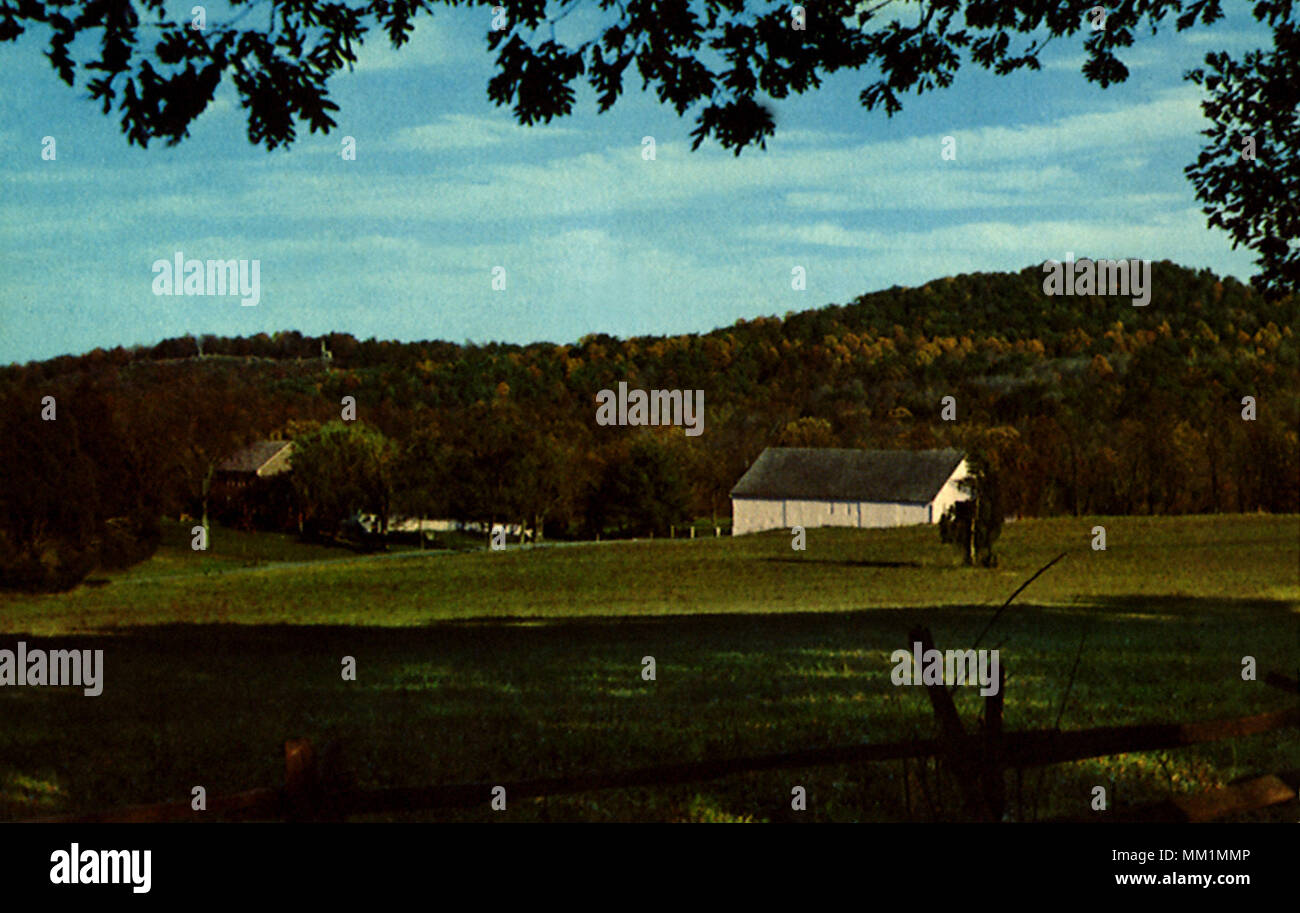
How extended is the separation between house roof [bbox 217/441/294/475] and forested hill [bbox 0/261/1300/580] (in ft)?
8.20

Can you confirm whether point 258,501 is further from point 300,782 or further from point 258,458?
point 300,782

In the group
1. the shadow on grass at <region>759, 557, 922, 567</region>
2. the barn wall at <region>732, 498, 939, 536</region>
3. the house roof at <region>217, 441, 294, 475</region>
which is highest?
the house roof at <region>217, 441, 294, 475</region>

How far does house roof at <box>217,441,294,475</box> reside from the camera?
415 ft

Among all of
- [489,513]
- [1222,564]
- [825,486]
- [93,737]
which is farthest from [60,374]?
[93,737]

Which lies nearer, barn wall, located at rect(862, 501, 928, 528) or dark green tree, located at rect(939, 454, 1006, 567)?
dark green tree, located at rect(939, 454, 1006, 567)

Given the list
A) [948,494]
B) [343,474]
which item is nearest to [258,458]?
[343,474]

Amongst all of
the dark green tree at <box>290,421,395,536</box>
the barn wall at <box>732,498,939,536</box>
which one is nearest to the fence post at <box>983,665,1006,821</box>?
the dark green tree at <box>290,421,395,536</box>

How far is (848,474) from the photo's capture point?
373ft

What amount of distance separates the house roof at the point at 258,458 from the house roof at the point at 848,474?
4735cm

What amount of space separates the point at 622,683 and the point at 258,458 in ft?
389

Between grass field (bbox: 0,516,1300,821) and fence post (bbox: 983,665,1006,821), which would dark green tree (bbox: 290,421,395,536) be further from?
fence post (bbox: 983,665,1006,821)

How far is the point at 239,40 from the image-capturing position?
9281mm
